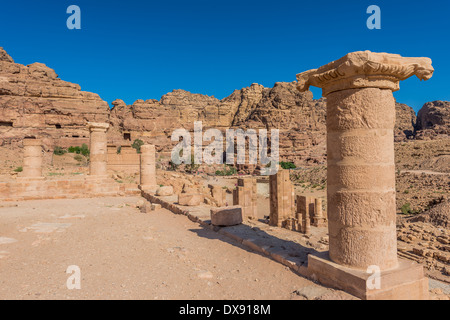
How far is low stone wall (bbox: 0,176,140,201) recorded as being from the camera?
40.8ft

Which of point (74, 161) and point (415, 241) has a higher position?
point (74, 161)

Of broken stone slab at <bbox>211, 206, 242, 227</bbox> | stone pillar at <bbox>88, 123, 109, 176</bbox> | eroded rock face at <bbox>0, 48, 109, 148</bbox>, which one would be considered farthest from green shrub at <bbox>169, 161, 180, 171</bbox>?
broken stone slab at <bbox>211, 206, 242, 227</bbox>

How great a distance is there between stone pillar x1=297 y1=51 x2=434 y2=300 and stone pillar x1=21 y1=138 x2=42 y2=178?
16.9 meters

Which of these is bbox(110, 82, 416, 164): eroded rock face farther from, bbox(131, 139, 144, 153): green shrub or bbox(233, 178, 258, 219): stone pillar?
bbox(233, 178, 258, 219): stone pillar

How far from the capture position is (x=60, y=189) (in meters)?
13.3

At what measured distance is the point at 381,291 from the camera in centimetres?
318

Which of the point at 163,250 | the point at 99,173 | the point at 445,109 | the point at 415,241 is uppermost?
the point at 445,109

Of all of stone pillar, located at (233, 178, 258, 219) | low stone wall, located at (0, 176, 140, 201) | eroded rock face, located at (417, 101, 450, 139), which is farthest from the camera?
eroded rock face, located at (417, 101, 450, 139)

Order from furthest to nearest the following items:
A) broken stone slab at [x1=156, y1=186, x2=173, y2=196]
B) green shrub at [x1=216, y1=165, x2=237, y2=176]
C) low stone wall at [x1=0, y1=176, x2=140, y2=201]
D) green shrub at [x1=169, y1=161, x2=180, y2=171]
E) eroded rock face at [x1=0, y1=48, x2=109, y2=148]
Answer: green shrub at [x1=216, y1=165, x2=237, y2=176], eroded rock face at [x1=0, y1=48, x2=109, y2=148], green shrub at [x1=169, y1=161, x2=180, y2=171], low stone wall at [x1=0, y1=176, x2=140, y2=201], broken stone slab at [x1=156, y1=186, x2=173, y2=196]

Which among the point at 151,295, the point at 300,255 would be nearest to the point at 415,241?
the point at 300,255
